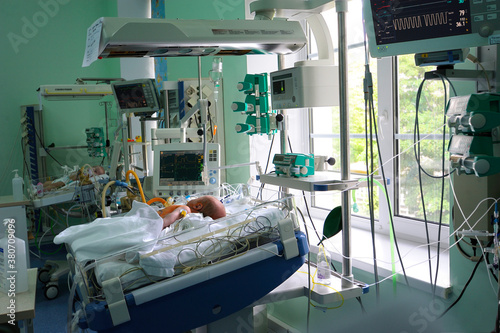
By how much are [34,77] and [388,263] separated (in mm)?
5359

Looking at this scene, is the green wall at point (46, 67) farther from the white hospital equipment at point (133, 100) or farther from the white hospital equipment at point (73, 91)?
the white hospital equipment at point (133, 100)


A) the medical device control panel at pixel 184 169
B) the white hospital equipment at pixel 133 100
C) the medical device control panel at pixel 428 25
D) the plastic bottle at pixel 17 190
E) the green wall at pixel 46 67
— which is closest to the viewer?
the medical device control panel at pixel 428 25

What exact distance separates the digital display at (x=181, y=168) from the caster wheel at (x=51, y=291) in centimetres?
167

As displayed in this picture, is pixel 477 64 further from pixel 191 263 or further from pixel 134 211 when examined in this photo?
pixel 134 211

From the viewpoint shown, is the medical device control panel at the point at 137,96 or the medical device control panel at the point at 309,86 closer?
the medical device control panel at the point at 309,86

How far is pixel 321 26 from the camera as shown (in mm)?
2592

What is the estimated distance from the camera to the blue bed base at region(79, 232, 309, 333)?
5.84 ft

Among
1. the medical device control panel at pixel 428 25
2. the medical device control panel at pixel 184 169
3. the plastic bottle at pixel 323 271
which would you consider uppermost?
the medical device control panel at pixel 428 25

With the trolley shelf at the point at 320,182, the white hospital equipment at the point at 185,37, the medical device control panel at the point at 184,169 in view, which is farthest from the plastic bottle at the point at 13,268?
the medical device control panel at the point at 184,169

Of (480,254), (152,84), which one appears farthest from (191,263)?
(152,84)

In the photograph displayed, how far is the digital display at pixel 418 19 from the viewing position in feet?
5.76

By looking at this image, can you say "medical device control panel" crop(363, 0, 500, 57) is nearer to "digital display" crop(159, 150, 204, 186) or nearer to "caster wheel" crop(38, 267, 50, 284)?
"digital display" crop(159, 150, 204, 186)

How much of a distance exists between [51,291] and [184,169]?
6.19 feet

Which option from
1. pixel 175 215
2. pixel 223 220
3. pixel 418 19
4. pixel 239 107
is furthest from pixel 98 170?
pixel 418 19
